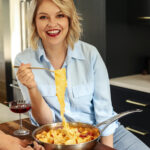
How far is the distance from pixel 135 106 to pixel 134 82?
0.31 metres

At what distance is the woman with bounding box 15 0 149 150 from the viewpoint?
5.98ft

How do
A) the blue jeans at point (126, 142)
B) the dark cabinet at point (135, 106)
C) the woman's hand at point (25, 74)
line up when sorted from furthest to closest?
1. the dark cabinet at point (135, 106)
2. the blue jeans at point (126, 142)
3. the woman's hand at point (25, 74)

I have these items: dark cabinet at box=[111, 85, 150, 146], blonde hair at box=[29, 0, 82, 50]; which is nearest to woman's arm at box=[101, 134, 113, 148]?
blonde hair at box=[29, 0, 82, 50]

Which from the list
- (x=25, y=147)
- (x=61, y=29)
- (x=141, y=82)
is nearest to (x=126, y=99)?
(x=141, y=82)

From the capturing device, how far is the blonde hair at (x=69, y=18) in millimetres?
1826

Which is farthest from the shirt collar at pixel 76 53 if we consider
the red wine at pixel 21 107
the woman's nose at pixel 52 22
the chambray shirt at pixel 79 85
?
the red wine at pixel 21 107

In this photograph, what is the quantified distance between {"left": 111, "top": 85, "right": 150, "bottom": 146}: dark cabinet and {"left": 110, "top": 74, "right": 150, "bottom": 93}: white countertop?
0.04 m

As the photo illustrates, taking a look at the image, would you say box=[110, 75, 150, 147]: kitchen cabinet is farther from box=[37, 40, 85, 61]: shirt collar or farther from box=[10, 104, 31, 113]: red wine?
box=[10, 104, 31, 113]: red wine

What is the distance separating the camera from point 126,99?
287 cm

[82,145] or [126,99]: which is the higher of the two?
[82,145]

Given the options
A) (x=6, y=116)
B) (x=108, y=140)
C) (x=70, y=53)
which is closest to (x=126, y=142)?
(x=108, y=140)

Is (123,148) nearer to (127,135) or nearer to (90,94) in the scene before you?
(127,135)

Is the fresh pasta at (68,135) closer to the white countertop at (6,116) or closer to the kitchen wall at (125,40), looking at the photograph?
the white countertop at (6,116)

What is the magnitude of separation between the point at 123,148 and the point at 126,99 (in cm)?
112
